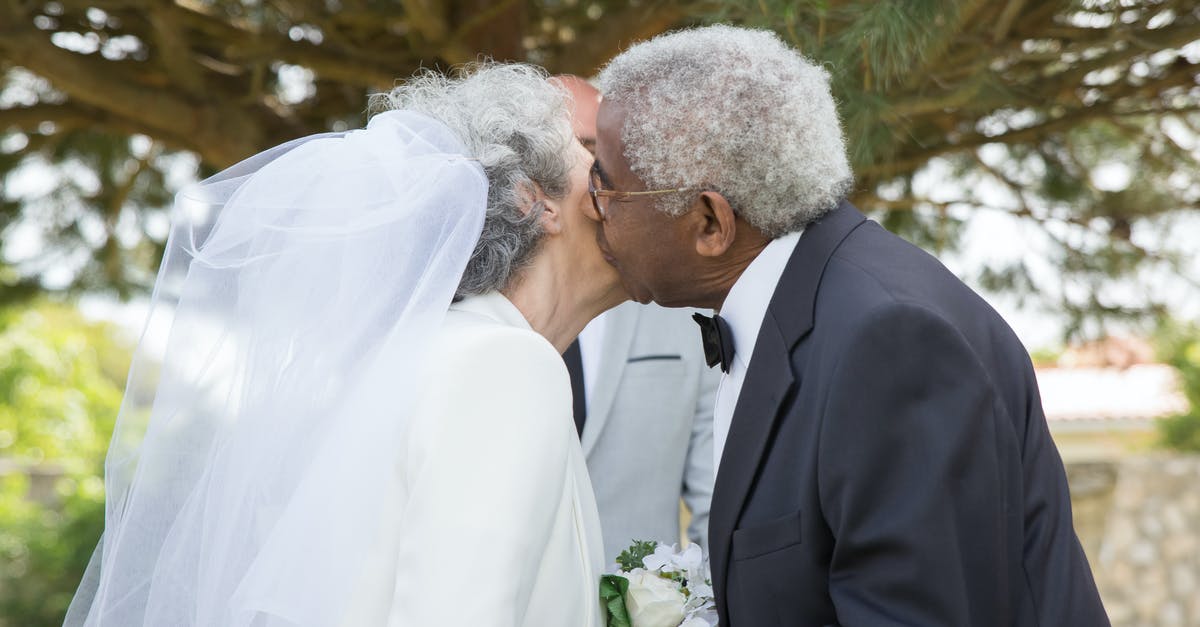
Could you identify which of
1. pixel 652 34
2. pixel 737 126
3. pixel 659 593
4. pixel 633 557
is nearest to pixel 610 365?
pixel 633 557

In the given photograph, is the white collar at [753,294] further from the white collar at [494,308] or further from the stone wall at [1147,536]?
the stone wall at [1147,536]

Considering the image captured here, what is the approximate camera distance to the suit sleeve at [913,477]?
136cm

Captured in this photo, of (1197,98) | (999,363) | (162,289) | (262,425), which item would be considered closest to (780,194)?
(999,363)

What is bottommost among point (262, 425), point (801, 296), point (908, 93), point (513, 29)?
point (262, 425)

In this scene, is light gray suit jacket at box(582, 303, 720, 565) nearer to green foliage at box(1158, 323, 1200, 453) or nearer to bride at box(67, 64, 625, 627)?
bride at box(67, 64, 625, 627)

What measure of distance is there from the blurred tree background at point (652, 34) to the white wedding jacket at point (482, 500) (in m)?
1.11

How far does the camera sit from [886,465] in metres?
1.39

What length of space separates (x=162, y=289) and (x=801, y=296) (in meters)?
1.10

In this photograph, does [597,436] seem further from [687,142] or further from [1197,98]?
[1197,98]

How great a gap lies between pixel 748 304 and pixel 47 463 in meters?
11.9

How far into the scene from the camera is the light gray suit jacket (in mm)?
2730

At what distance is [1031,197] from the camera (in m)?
4.66

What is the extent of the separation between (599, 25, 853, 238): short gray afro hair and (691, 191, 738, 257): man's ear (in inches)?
0.6

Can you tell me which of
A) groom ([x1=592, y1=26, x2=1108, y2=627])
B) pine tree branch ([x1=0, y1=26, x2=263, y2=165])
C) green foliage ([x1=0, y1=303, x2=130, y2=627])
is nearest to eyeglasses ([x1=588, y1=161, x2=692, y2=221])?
groom ([x1=592, y1=26, x2=1108, y2=627])
